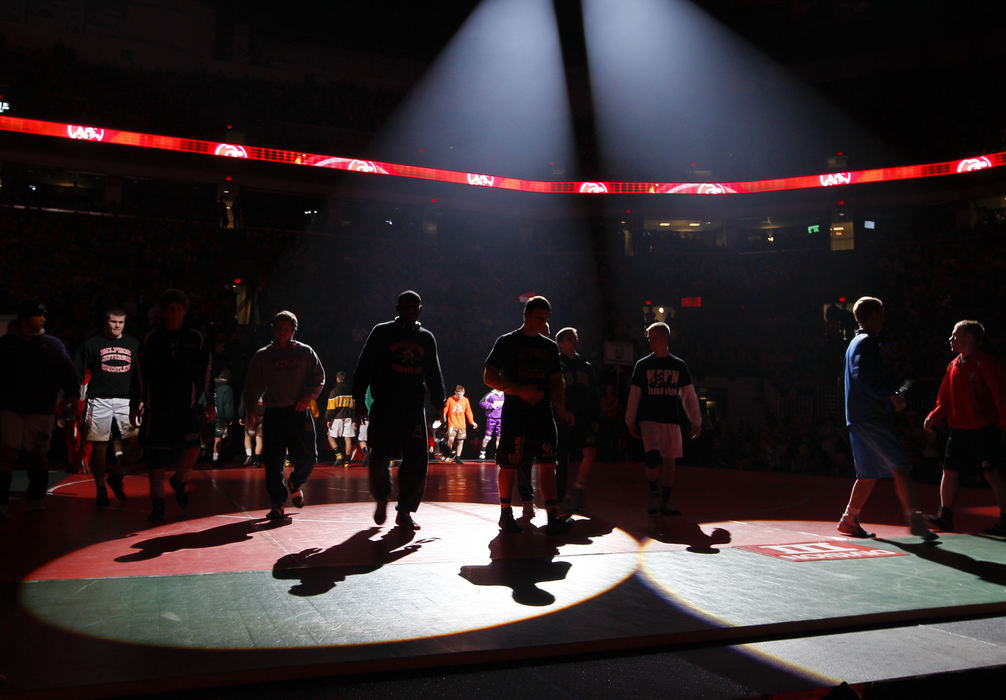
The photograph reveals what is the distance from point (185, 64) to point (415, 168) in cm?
1121

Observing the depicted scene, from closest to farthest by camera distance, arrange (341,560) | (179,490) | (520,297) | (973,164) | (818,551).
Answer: (341,560) < (818,551) < (179,490) < (973,164) < (520,297)

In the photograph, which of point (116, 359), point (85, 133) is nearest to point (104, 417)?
point (116, 359)

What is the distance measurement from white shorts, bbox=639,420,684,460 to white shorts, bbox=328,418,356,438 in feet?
24.3

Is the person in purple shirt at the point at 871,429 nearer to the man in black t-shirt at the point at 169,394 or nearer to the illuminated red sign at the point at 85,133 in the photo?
the man in black t-shirt at the point at 169,394

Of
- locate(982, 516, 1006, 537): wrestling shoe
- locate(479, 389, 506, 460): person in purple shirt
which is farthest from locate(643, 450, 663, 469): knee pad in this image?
locate(479, 389, 506, 460): person in purple shirt

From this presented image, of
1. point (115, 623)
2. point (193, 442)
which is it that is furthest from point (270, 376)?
point (115, 623)

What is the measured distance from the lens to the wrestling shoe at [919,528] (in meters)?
5.63

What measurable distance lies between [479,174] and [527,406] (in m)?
24.6

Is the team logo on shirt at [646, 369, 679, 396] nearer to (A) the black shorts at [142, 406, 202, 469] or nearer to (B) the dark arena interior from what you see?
(B) the dark arena interior

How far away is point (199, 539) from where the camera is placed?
5.19 meters

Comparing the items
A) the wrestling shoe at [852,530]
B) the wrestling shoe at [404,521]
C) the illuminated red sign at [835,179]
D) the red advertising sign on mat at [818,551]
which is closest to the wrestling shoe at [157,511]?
the wrestling shoe at [404,521]

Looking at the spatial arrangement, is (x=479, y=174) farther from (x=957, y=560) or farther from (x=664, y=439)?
(x=957, y=560)

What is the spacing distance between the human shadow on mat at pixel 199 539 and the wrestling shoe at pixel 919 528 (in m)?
5.20

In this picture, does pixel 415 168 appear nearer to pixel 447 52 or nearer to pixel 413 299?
pixel 447 52
